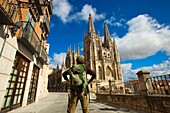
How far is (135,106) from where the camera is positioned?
251 inches

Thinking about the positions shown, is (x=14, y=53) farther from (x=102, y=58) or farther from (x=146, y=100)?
(x=102, y=58)

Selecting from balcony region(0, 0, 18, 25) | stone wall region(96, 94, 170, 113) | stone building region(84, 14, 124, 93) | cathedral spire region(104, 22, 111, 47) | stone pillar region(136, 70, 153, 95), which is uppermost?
cathedral spire region(104, 22, 111, 47)

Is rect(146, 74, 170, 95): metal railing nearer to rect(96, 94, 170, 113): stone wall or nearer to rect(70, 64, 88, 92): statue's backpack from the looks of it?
rect(96, 94, 170, 113): stone wall

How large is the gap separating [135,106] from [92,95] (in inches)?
542

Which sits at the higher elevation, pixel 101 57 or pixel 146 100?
pixel 101 57

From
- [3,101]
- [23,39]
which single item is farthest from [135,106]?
[23,39]

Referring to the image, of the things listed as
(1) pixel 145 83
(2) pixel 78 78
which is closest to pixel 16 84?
(2) pixel 78 78

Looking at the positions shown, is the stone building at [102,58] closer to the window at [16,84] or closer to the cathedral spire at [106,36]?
the cathedral spire at [106,36]

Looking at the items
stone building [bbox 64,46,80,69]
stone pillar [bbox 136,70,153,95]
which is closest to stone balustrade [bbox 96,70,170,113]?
stone pillar [bbox 136,70,153,95]

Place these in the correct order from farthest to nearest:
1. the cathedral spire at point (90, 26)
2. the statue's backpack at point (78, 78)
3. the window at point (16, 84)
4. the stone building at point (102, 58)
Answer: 1. the cathedral spire at point (90, 26)
2. the stone building at point (102, 58)
3. the window at point (16, 84)
4. the statue's backpack at point (78, 78)

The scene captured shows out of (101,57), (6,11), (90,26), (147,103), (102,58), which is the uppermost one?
(90,26)

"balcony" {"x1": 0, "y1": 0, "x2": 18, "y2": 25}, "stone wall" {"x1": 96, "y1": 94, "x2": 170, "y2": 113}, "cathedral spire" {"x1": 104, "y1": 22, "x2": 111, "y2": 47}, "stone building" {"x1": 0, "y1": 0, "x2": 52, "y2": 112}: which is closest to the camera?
"balcony" {"x1": 0, "y1": 0, "x2": 18, "y2": 25}

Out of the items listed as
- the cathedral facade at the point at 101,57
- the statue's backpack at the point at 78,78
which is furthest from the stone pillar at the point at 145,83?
the cathedral facade at the point at 101,57

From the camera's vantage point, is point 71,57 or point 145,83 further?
point 71,57
